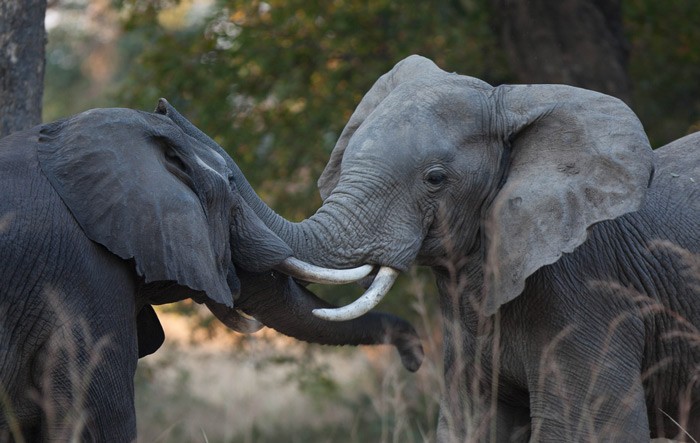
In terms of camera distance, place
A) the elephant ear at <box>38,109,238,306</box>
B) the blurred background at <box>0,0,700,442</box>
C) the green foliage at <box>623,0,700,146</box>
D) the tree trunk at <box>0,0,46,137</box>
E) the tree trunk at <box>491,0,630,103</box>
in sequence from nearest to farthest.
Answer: the elephant ear at <box>38,109,238,306</box> < the tree trunk at <box>0,0,46,137</box> < the tree trunk at <box>491,0,630,103</box> < the blurred background at <box>0,0,700,442</box> < the green foliage at <box>623,0,700,146</box>

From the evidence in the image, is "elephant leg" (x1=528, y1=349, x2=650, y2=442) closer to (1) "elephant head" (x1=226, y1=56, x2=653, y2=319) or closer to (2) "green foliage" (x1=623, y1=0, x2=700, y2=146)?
(1) "elephant head" (x1=226, y1=56, x2=653, y2=319)

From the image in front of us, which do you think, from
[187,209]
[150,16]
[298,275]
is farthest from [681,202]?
[150,16]

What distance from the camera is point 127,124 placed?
16.1ft

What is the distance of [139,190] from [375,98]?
5.39ft

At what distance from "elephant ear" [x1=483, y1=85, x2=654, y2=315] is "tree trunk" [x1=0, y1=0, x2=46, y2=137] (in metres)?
2.51

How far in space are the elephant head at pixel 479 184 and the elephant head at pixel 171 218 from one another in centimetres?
17

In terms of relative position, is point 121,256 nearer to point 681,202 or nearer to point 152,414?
point 681,202

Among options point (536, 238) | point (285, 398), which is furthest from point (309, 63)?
point (536, 238)

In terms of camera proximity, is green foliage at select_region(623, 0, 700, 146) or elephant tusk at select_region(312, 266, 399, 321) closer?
elephant tusk at select_region(312, 266, 399, 321)

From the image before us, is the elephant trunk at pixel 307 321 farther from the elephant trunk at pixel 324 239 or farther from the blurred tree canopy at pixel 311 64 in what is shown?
the blurred tree canopy at pixel 311 64

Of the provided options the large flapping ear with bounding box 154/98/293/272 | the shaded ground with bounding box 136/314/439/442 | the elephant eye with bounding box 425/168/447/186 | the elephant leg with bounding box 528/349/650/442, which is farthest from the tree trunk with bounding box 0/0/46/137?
the shaded ground with bounding box 136/314/439/442

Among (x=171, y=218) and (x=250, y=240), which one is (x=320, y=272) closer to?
(x=250, y=240)

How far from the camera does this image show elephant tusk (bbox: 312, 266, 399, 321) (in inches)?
202

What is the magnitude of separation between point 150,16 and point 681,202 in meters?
5.97
